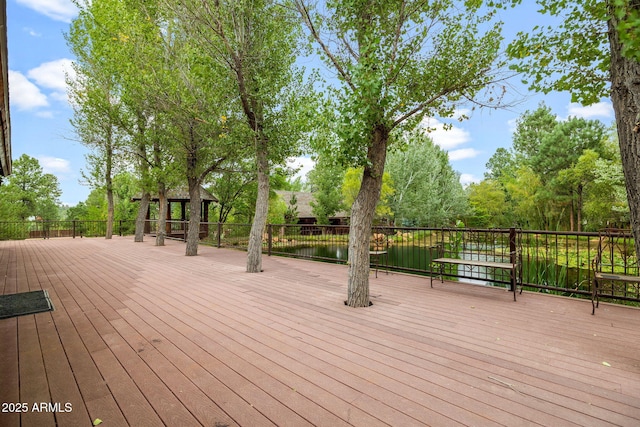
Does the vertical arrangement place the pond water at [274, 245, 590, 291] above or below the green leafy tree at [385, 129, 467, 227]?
below

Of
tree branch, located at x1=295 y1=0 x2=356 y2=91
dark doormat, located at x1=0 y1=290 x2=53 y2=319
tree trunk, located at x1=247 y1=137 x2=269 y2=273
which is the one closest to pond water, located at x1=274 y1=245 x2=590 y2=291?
tree trunk, located at x1=247 y1=137 x2=269 y2=273

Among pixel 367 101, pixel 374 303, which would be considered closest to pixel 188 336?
pixel 374 303

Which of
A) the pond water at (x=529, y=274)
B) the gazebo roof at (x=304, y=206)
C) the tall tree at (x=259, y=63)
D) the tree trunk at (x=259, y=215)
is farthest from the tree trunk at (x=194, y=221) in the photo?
the gazebo roof at (x=304, y=206)

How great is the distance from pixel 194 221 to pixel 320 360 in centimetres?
781

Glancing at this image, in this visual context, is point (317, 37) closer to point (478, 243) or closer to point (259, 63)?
point (259, 63)

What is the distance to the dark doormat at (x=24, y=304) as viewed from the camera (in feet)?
11.5

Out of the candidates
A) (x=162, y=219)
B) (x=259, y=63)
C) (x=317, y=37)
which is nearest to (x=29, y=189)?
(x=162, y=219)

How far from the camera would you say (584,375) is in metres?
2.07

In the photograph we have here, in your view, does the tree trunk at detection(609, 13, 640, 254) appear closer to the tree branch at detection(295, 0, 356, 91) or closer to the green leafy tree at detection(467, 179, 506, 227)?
the tree branch at detection(295, 0, 356, 91)

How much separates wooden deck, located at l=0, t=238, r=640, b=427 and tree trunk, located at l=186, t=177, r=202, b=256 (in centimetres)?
446

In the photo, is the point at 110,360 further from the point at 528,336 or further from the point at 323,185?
the point at 323,185

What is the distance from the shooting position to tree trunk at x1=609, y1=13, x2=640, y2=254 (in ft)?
5.12

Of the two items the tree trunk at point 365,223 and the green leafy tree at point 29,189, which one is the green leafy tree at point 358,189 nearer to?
the tree trunk at point 365,223

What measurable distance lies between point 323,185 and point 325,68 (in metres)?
19.8
